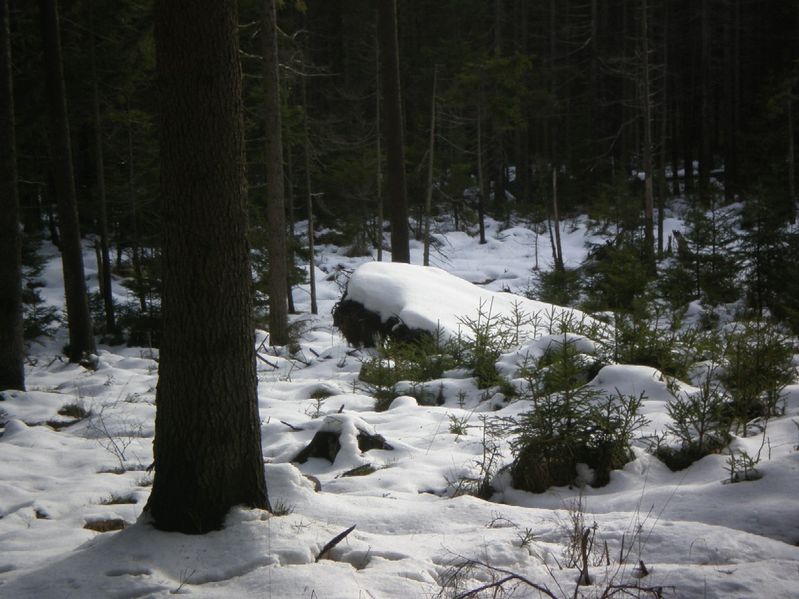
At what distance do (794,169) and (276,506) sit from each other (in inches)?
1067

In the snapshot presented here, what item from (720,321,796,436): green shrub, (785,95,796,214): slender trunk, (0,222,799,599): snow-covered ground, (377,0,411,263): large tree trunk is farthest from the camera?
(785,95,796,214): slender trunk

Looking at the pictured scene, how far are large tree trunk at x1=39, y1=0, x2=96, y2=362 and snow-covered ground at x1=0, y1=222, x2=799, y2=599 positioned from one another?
19.7 ft

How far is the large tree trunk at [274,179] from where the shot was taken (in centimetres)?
1188

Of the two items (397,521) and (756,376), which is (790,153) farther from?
(397,521)

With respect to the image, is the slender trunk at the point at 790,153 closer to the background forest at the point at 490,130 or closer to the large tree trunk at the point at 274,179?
the background forest at the point at 490,130

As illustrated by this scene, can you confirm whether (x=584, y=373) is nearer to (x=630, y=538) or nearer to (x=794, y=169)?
(x=630, y=538)

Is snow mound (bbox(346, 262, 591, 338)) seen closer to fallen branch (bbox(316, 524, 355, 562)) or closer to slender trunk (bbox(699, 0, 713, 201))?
fallen branch (bbox(316, 524, 355, 562))

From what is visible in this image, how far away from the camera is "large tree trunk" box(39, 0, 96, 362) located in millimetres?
11914

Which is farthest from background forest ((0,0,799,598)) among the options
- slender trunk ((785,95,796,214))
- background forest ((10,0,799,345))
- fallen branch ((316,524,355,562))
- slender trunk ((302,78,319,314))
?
slender trunk ((785,95,796,214))

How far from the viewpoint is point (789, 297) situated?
11.1 m

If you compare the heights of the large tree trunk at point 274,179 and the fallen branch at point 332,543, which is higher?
the large tree trunk at point 274,179

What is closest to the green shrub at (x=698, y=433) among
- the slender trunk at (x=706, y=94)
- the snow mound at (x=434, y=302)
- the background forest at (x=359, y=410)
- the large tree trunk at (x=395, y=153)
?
the background forest at (x=359, y=410)

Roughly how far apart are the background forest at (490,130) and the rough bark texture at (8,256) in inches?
74.2

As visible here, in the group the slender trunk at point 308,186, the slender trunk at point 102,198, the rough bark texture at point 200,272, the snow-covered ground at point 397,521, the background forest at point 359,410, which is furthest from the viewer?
the slender trunk at point 308,186
